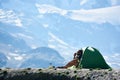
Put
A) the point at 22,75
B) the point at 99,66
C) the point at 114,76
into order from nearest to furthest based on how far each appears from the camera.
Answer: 1. the point at 114,76
2. the point at 22,75
3. the point at 99,66

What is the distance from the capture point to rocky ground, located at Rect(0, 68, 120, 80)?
31797 millimetres

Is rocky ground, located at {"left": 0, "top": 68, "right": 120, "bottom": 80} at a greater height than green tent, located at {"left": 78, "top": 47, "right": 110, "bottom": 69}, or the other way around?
green tent, located at {"left": 78, "top": 47, "right": 110, "bottom": 69}

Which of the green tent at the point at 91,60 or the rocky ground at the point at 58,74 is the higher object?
the green tent at the point at 91,60

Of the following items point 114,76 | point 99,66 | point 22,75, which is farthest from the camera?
point 99,66

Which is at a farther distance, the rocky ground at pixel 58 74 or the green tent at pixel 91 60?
the green tent at pixel 91 60

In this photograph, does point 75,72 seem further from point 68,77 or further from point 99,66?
point 99,66

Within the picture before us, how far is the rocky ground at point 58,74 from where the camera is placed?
104 feet

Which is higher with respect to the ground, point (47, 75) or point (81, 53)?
point (81, 53)

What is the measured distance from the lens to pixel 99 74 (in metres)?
32.0

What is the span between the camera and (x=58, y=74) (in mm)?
33125

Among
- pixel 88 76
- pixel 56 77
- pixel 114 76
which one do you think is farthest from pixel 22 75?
pixel 114 76

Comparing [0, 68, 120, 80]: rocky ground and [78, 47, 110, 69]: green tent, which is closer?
[0, 68, 120, 80]: rocky ground

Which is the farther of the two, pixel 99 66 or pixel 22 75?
pixel 99 66

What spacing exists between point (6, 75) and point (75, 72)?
6.06m
